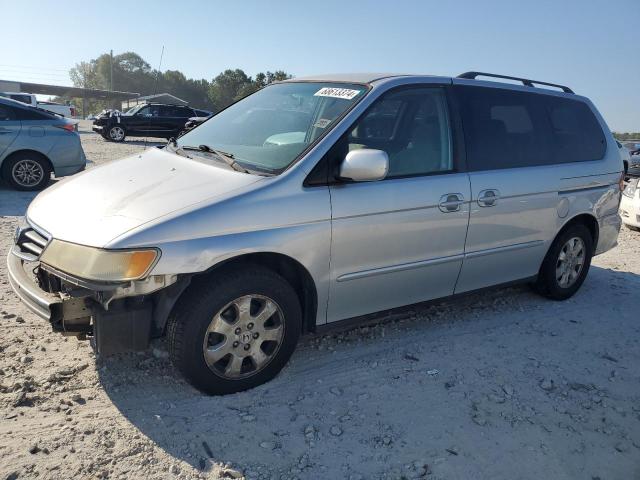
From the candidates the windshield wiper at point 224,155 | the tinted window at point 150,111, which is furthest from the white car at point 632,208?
the tinted window at point 150,111

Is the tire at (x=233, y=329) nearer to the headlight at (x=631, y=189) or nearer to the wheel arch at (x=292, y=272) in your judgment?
the wheel arch at (x=292, y=272)

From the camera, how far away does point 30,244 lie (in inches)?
121

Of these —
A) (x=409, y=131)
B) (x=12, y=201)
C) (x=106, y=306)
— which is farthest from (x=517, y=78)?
(x=12, y=201)

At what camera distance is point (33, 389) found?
305cm

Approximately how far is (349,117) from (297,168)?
520mm

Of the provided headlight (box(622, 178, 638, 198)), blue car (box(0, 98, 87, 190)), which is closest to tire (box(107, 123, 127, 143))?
blue car (box(0, 98, 87, 190))

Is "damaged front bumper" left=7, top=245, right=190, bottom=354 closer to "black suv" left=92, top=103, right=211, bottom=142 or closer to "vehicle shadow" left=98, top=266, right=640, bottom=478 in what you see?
"vehicle shadow" left=98, top=266, right=640, bottom=478

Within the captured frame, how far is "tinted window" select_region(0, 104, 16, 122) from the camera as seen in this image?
27.7ft

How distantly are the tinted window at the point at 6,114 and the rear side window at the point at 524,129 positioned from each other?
7.38 meters

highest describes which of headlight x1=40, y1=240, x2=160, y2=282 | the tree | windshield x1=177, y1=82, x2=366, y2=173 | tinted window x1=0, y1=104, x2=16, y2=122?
the tree

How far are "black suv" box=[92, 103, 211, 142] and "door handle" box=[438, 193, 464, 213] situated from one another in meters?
19.8

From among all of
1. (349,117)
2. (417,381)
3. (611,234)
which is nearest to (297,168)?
(349,117)

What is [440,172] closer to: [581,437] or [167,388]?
[581,437]

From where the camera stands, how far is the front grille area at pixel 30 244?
2.96 metres
